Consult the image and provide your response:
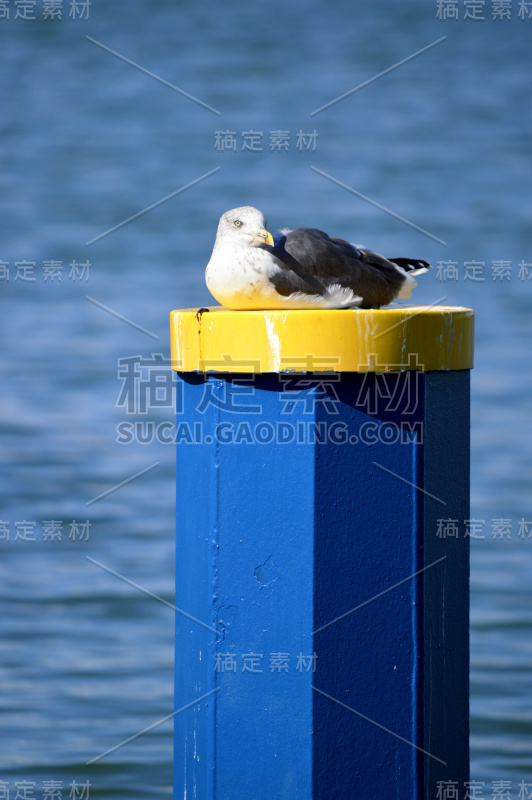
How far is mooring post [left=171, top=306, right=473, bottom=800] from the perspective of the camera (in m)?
2.19

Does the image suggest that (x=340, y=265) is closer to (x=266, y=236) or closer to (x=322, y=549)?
(x=266, y=236)

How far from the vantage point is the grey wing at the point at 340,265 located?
2719 mm

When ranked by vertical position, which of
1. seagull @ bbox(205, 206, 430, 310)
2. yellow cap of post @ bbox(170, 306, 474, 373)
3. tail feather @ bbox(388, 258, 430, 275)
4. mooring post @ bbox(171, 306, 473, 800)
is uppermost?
tail feather @ bbox(388, 258, 430, 275)

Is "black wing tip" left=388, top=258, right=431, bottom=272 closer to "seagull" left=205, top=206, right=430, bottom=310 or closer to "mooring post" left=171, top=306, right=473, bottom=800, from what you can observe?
"seagull" left=205, top=206, right=430, bottom=310

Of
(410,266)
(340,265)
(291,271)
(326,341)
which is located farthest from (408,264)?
(326,341)

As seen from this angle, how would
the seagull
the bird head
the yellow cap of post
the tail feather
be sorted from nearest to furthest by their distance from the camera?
the yellow cap of post, the seagull, the bird head, the tail feather

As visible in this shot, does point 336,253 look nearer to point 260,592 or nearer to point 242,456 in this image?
point 242,456

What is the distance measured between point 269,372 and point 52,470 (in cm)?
513

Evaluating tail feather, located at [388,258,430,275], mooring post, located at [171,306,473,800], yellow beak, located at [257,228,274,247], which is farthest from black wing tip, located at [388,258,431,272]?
mooring post, located at [171,306,473,800]

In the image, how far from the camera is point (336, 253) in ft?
9.05

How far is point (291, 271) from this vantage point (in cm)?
268

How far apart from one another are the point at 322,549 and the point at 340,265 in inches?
32.0

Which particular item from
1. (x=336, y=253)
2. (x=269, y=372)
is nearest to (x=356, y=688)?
(x=269, y=372)

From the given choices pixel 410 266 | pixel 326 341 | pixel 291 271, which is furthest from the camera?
pixel 410 266
